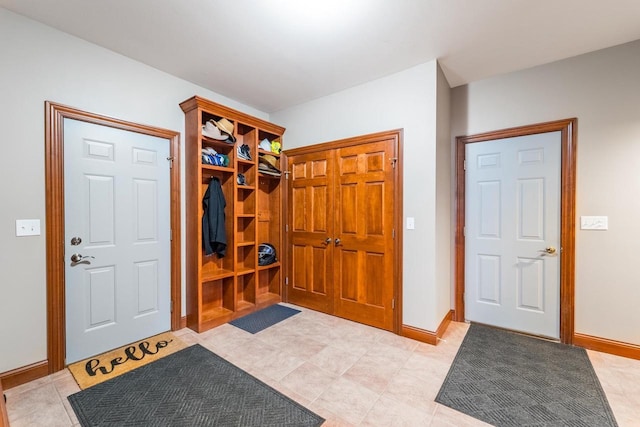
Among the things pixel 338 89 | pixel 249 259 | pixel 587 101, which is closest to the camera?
pixel 587 101

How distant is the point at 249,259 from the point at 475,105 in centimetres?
331

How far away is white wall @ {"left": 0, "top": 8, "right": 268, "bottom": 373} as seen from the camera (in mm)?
1985

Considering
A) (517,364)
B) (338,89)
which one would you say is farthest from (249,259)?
(517,364)

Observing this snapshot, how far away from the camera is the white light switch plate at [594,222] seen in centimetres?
248

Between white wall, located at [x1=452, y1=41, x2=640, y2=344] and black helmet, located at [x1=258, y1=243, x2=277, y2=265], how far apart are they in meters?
3.35

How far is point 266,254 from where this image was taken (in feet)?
12.2

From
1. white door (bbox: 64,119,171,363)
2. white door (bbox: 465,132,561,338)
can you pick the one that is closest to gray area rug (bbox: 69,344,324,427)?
white door (bbox: 64,119,171,363)

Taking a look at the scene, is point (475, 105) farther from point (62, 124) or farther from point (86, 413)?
point (86, 413)

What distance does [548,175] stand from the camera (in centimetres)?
273

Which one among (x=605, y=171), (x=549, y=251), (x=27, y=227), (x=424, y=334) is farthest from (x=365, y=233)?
(x=27, y=227)

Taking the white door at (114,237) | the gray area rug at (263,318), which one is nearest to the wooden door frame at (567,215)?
the gray area rug at (263,318)

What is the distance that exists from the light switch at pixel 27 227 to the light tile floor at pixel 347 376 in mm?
1126

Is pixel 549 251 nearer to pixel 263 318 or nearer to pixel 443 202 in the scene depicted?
pixel 443 202

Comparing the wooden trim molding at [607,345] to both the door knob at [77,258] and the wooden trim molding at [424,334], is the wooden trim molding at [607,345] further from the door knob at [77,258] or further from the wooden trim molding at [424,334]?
the door knob at [77,258]
